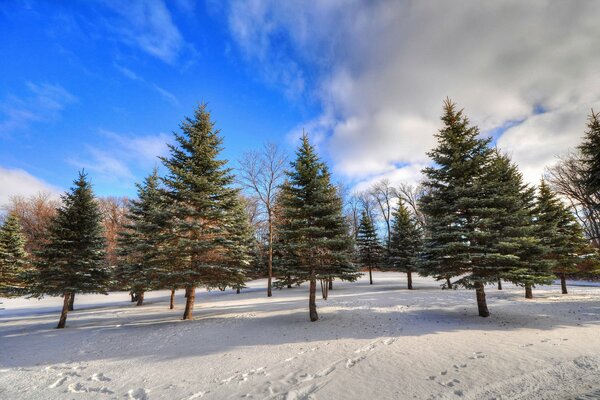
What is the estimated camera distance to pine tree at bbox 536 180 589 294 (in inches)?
680

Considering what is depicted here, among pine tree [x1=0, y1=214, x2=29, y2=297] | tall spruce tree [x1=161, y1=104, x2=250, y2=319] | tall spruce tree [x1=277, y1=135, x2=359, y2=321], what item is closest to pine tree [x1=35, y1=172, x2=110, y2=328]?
tall spruce tree [x1=161, y1=104, x2=250, y2=319]

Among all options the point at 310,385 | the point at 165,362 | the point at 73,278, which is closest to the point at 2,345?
the point at 73,278

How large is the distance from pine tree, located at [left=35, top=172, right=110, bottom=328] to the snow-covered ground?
2431 mm

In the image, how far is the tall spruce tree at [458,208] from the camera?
1094cm

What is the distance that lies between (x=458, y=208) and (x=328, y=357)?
8393mm

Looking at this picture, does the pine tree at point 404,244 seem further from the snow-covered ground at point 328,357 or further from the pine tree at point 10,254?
the pine tree at point 10,254

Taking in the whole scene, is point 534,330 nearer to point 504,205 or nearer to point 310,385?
point 504,205

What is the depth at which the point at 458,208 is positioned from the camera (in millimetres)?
11578

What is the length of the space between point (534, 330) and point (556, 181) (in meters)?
28.3

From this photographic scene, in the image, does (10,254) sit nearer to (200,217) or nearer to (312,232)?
(200,217)

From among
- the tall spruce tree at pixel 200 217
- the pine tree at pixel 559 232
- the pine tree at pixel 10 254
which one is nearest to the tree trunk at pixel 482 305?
the pine tree at pixel 559 232

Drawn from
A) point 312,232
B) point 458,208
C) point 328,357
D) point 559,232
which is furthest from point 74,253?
point 559,232

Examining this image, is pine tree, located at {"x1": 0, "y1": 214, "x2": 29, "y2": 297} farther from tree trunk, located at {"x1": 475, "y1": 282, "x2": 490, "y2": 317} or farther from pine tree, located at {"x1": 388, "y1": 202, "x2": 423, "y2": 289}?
tree trunk, located at {"x1": 475, "y1": 282, "x2": 490, "y2": 317}

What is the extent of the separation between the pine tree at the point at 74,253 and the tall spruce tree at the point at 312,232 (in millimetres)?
11386
